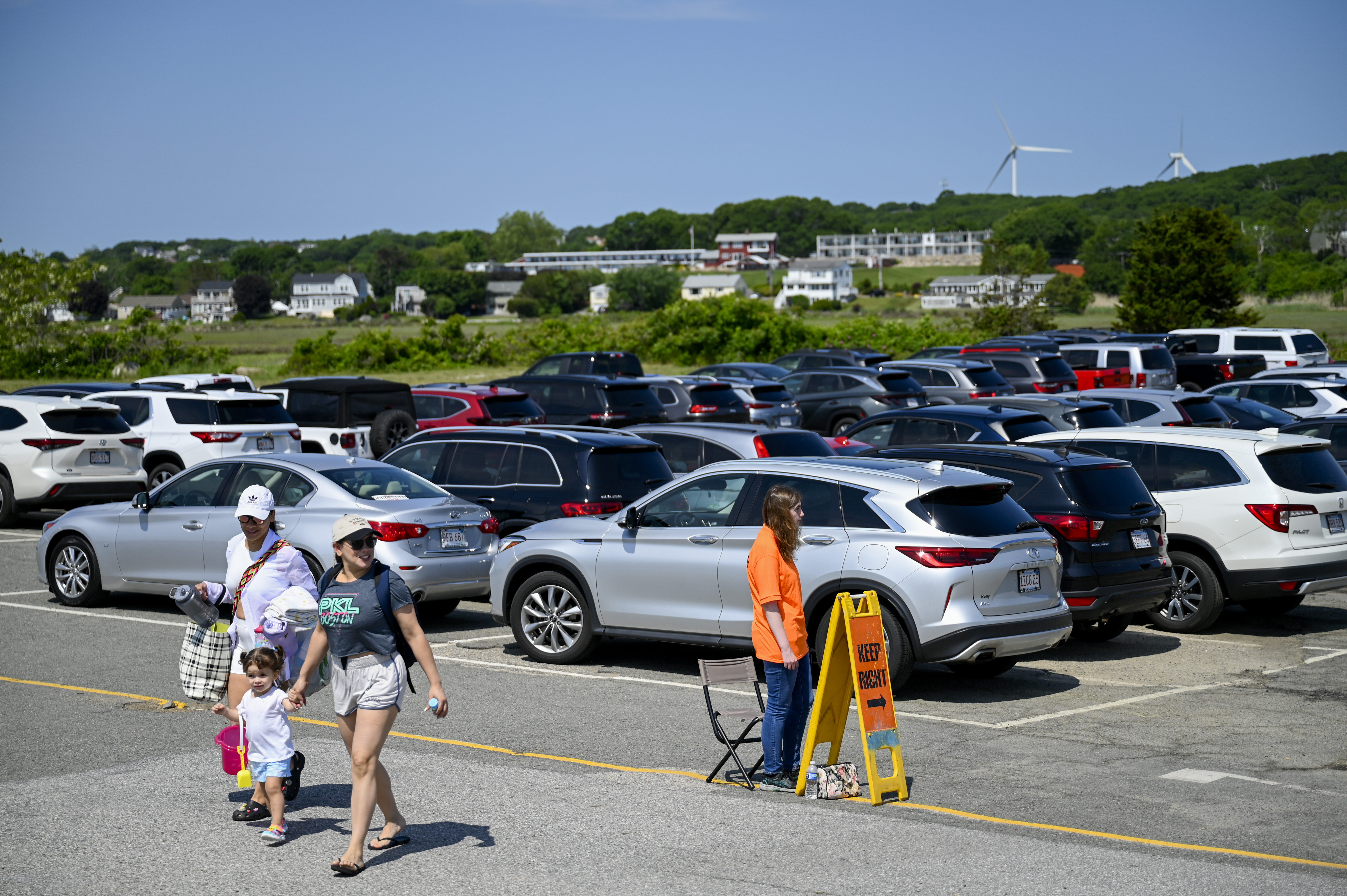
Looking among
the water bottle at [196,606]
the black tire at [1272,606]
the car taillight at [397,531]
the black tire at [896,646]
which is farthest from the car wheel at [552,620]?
the black tire at [1272,606]

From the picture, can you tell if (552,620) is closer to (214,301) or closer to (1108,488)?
(1108,488)

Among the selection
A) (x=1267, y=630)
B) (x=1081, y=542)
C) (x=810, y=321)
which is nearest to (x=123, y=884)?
(x=1081, y=542)

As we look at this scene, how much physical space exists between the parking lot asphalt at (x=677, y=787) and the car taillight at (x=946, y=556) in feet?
3.53

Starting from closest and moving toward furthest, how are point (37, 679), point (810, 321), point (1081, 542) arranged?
point (37, 679) < point (1081, 542) < point (810, 321)

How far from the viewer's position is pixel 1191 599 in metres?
12.3

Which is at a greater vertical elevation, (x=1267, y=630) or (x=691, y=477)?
(x=691, y=477)

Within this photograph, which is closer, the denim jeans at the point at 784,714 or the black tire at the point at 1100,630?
the denim jeans at the point at 784,714

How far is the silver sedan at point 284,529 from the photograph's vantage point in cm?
1152

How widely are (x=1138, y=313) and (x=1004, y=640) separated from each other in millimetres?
52662

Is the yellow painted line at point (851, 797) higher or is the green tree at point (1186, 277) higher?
the green tree at point (1186, 277)

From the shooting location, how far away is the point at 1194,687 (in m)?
10.1

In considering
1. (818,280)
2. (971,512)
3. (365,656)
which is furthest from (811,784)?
(818,280)

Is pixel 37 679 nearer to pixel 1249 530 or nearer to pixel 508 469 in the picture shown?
pixel 508 469

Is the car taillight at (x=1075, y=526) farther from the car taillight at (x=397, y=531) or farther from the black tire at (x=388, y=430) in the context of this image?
the black tire at (x=388, y=430)
